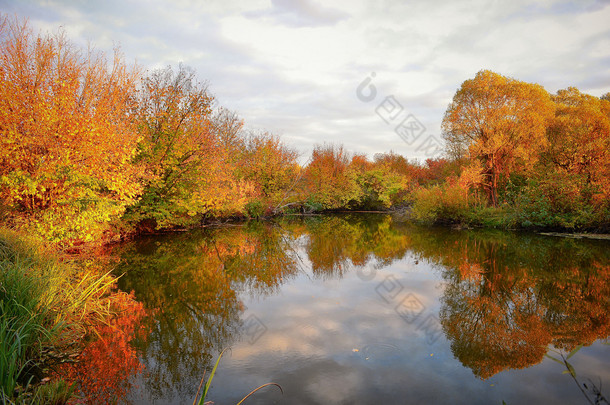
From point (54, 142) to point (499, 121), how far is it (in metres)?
26.2

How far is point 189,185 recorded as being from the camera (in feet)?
59.8

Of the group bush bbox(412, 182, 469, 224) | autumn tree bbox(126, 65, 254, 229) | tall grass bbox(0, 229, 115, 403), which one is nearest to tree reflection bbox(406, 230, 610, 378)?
tall grass bbox(0, 229, 115, 403)

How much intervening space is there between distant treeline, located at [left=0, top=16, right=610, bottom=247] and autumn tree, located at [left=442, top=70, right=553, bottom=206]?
3.3 inches

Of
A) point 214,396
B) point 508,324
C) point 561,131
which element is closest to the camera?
point 214,396

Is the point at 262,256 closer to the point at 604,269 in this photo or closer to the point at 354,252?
the point at 354,252

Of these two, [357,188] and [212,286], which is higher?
[357,188]

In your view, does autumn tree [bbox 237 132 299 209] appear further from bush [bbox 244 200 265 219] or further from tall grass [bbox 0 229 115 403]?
tall grass [bbox 0 229 115 403]

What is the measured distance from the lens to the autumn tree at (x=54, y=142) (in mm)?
9305

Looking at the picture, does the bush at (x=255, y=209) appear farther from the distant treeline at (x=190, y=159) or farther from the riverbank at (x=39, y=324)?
the riverbank at (x=39, y=324)

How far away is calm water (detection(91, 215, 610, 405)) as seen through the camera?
4449 millimetres

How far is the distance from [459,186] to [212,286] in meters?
18.9

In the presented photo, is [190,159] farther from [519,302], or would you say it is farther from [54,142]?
[519,302]

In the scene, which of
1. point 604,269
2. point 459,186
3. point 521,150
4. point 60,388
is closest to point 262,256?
point 60,388

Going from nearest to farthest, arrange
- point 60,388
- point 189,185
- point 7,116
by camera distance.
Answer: point 60,388 → point 7,116 → point 189,185
